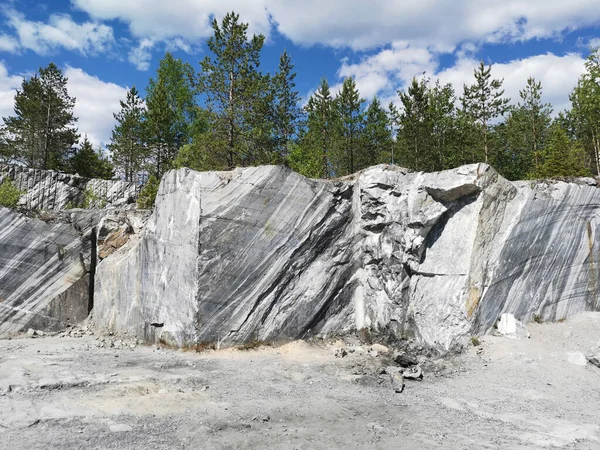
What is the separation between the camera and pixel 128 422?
625cm

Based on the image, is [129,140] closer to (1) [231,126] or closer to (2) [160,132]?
(2) [160,132]

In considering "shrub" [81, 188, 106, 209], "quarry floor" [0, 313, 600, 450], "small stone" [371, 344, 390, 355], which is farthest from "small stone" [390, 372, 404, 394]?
"shrub" [81, 188, 106, 209]

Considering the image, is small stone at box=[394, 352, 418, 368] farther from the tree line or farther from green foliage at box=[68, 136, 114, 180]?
green foliage at box=[68, 136, 114, 180]

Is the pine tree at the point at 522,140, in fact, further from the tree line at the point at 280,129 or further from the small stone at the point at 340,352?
the small stone at the point at 340,352

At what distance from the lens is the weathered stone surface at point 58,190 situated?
86.9 feet

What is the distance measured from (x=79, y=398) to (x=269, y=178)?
6794 millimetres

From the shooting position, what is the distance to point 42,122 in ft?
102

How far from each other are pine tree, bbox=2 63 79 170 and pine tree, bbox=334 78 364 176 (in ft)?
71.6

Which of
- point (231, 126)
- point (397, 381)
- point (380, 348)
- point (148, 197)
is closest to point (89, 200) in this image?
point (148, 197)

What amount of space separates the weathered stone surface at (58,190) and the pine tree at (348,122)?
15.2m

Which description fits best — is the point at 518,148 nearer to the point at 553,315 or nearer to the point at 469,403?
the point at 553,315

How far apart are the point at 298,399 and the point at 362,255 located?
5.60 metres

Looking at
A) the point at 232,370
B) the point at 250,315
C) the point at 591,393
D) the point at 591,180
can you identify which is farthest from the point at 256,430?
the point at 591,180

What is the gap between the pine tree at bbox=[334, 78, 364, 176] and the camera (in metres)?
25.7
